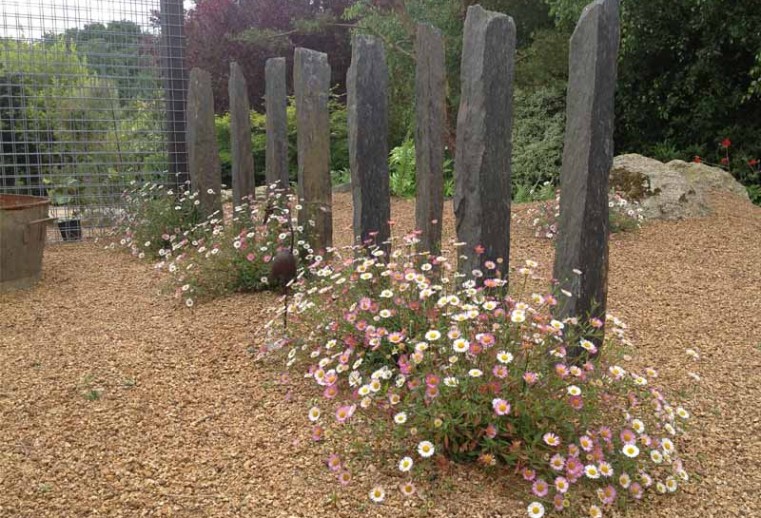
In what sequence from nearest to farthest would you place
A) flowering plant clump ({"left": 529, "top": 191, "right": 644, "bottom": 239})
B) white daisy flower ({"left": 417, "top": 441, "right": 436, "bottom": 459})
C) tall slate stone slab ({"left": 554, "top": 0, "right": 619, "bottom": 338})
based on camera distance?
white daisy flower ({"left": 417, "top": 441, "right": 436, "bottom": 459}) → tall slate stone slab ({"left": 554, "top": 0, "right": 619, "bottom": 338}) → flowering plant clump ({"left": 529, "top": 191, "right": 644, "bottom": 239})

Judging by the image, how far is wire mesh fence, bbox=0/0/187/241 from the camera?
28.2 feet

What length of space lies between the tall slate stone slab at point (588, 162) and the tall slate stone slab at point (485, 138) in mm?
361

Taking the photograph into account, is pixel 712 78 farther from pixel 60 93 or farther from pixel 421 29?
pixel 60 93

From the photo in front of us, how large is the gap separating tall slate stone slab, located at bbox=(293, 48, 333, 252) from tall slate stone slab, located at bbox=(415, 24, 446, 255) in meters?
0.93

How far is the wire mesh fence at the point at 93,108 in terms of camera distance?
859 cm

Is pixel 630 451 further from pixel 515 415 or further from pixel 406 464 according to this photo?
pixel 406 464

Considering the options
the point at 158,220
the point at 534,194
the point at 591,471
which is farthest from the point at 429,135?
the point at 534,194

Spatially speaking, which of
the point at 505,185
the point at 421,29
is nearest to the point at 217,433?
the point at 505,185

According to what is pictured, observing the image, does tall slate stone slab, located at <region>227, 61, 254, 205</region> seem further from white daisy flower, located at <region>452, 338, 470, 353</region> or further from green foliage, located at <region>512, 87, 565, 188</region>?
green foliage, located at <region>512, 87, 565, 188</region>

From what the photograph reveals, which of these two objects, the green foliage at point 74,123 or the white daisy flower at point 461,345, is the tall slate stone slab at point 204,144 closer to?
the green foliage at point 74,123

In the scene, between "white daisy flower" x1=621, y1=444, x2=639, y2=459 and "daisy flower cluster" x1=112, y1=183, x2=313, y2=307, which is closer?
"white daisy flower" x1=621, y1=444, x2=639, y2=459

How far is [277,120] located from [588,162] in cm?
337

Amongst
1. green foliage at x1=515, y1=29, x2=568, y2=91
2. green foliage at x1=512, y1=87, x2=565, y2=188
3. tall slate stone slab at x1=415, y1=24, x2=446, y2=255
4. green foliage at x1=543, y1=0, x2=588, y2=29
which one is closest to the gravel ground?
tall slate stone slab at x1=415, y1=24, x2=446, y2=255

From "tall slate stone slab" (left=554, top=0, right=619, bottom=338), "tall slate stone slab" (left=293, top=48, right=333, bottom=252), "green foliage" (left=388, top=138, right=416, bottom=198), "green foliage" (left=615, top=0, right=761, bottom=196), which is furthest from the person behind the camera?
"green foliage" (left=388, top=138, right=416, bottom=198)
